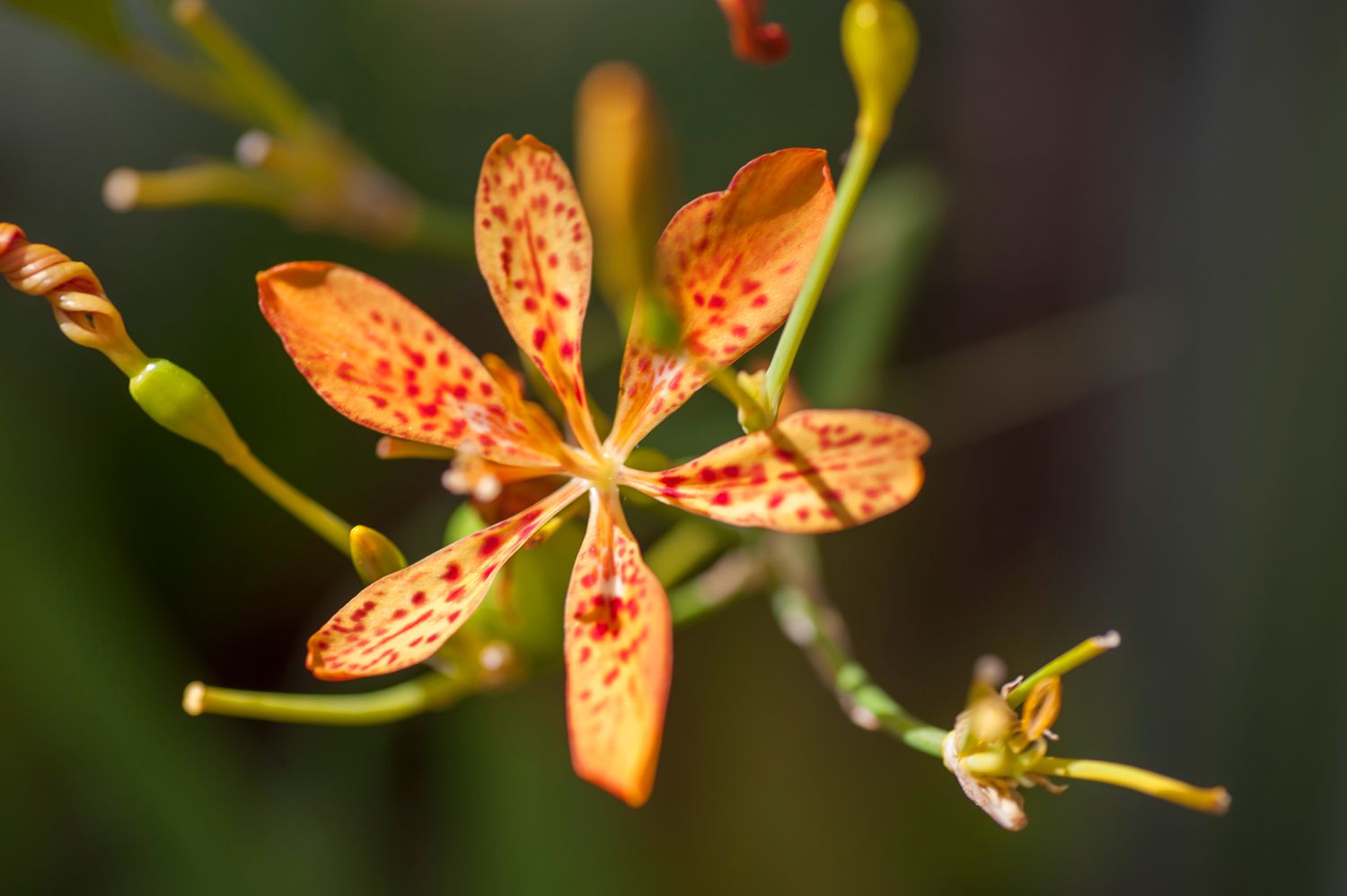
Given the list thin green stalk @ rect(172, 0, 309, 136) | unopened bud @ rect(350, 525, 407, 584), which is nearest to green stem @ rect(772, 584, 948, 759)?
unopened bud @ rect(350, 525, 407, 584)

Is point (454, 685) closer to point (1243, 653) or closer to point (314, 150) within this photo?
point (314, 150)

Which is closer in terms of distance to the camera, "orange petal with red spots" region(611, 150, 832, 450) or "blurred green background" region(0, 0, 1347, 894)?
"orange petal with red spots" region(611, 150, 832, 450)

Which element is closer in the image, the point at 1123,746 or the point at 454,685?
the point at 454,685

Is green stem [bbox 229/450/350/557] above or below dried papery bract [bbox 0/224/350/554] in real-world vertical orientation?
below

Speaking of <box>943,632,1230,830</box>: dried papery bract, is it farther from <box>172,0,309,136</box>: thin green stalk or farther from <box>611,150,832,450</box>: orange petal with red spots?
<box>172,0,309,136</box>: thin green stalk

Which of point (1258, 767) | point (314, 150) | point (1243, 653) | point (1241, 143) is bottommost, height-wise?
point (1258, 767)

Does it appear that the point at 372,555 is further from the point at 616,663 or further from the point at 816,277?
the point at 816,277

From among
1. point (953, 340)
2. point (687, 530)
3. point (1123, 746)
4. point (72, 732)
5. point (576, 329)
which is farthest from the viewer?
point (953, 340)

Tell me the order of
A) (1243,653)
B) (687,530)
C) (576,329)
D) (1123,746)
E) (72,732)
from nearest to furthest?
(576,329) < (687,530) < (72,732) < (1243,653) < (1123,746)

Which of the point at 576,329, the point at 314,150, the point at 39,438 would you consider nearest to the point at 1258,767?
the point at 576,329
